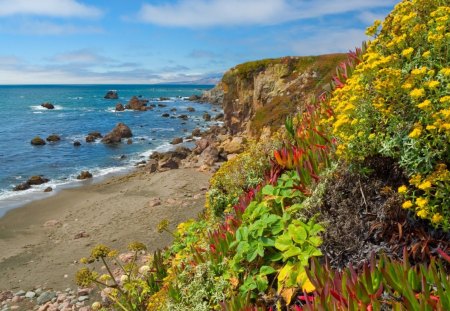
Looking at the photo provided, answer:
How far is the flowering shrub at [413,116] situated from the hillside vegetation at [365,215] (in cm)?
1

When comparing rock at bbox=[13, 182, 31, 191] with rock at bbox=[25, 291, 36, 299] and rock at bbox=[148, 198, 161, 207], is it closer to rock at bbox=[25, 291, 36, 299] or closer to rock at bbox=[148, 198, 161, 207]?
rock at bbox=[148, 198, 161, 207]

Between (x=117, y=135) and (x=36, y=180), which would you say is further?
(x=117, y=135)

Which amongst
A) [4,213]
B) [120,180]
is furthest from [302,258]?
[120,180]

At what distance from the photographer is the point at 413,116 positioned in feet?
12.2

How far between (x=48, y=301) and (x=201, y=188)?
31.0 feet

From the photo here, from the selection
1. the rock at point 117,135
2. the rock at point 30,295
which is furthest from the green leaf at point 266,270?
the rock at point 117,135

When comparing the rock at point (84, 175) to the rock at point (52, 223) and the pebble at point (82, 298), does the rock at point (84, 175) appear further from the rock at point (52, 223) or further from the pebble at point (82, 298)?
the pebble at point (82, 298)

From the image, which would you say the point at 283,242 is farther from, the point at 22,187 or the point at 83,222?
the point at 22,187

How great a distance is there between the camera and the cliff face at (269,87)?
16.1 meters

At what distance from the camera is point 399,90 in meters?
3.75

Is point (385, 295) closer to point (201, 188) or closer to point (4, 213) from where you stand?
point (201, 188)

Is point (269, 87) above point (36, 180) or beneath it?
above

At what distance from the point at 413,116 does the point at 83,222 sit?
14.0 meters

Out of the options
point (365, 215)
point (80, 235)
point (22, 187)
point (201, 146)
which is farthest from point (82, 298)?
point (201, 146)
